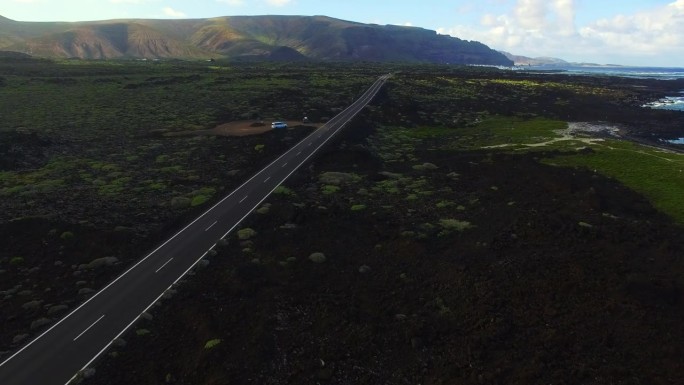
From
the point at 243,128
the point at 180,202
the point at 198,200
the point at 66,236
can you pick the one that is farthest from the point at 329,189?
the point at 243,128

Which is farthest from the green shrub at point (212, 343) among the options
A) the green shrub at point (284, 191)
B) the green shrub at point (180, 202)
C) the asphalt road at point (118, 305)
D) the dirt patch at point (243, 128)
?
the dirt patch at point (243, 128)

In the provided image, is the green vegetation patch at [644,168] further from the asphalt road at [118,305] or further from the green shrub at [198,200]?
the green shrub at [198,200]

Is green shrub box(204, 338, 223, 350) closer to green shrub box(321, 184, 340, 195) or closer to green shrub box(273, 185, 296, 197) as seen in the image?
green shrub box(273, 185, 296, 197)

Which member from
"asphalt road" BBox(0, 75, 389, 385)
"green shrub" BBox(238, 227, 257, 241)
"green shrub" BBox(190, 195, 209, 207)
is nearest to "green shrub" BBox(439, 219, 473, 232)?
"green shrub" BBox(238, 227, 257, 241)

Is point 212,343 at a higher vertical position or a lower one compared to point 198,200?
lower

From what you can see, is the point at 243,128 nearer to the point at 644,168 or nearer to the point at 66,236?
the point at 66,236

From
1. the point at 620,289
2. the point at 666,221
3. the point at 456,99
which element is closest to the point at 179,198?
the point at 620,289

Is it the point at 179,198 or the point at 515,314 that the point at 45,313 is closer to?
the point at 179,198

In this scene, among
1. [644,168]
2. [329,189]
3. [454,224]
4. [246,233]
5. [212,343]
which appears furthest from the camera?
[644,168]
